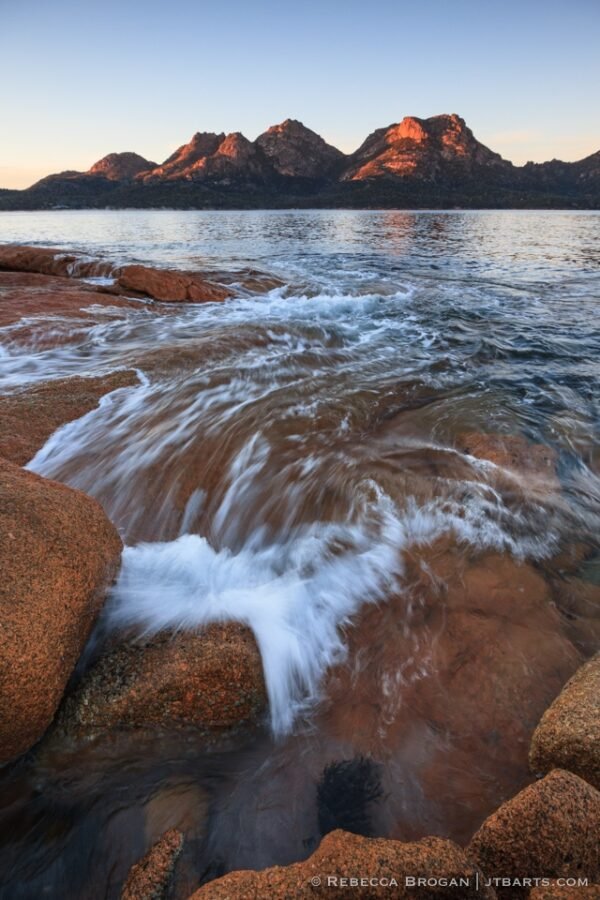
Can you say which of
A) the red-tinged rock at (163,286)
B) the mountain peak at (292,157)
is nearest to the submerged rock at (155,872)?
the red-tinged rock at (163,286)

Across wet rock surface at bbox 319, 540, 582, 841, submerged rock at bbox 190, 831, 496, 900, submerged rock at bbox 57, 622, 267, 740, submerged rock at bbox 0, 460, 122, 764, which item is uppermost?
submerged rock at bbox 0, 460, 122, 764

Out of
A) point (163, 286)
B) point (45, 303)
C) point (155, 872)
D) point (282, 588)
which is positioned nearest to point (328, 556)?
point (282, 588)

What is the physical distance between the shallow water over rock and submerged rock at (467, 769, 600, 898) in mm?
543

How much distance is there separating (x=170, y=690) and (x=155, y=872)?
2.26 ft

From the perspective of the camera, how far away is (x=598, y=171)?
582ft

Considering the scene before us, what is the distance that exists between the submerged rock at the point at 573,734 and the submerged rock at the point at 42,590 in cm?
231

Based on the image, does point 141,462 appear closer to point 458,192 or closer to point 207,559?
point 207,559

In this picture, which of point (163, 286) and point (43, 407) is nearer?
point (43, 407)

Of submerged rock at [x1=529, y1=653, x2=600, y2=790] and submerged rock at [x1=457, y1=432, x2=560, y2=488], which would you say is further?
submerged rock at [x1=457, y1=432, x2=560, y2=488]

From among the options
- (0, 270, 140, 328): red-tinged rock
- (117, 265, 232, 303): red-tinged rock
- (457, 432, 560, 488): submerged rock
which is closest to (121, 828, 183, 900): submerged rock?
(457, 432, 560, 488): submerged rock

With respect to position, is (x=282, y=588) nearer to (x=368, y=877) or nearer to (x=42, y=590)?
(x=42, y=590)

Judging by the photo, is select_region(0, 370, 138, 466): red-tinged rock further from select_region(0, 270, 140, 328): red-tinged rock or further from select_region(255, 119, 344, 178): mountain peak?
select_region(255, 119, 344, 178): mountain peak

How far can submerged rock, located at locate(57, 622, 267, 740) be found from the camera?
229 centimetres

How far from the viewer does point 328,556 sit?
360 cm
